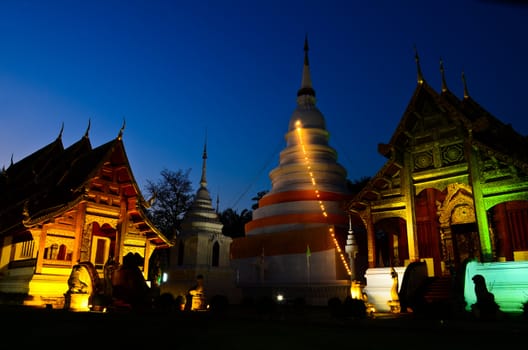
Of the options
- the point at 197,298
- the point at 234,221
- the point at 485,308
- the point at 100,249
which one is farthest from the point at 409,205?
the point at 234,221

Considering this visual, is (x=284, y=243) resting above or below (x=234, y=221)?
below

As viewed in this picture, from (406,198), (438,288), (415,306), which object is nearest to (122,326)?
(415,306)

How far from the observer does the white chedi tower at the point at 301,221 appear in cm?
2138

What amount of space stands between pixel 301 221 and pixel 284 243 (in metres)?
1.63

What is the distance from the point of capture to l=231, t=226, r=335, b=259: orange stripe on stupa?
21469mm

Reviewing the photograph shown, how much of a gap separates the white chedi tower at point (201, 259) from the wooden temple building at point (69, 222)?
17.5 ft

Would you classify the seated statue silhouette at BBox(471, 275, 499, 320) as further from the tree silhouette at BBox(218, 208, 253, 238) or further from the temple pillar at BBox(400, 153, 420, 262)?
the tree silhouette at BBox(218, 208, 253, 238)

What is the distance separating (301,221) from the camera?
23.3 meters

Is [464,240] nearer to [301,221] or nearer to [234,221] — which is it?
[301,221]

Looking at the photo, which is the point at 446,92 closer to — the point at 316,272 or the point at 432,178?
the point at 432,178

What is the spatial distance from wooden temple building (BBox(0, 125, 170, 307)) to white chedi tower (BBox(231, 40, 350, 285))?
8.23 m

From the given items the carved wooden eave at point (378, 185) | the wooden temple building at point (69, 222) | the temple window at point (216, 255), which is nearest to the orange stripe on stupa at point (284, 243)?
the temple window at point (216, 255)

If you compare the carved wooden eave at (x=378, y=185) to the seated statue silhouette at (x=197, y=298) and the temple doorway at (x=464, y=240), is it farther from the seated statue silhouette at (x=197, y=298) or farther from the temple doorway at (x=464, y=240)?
the seated statue silhouette at (x=197, y=298)

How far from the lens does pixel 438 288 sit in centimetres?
1318
